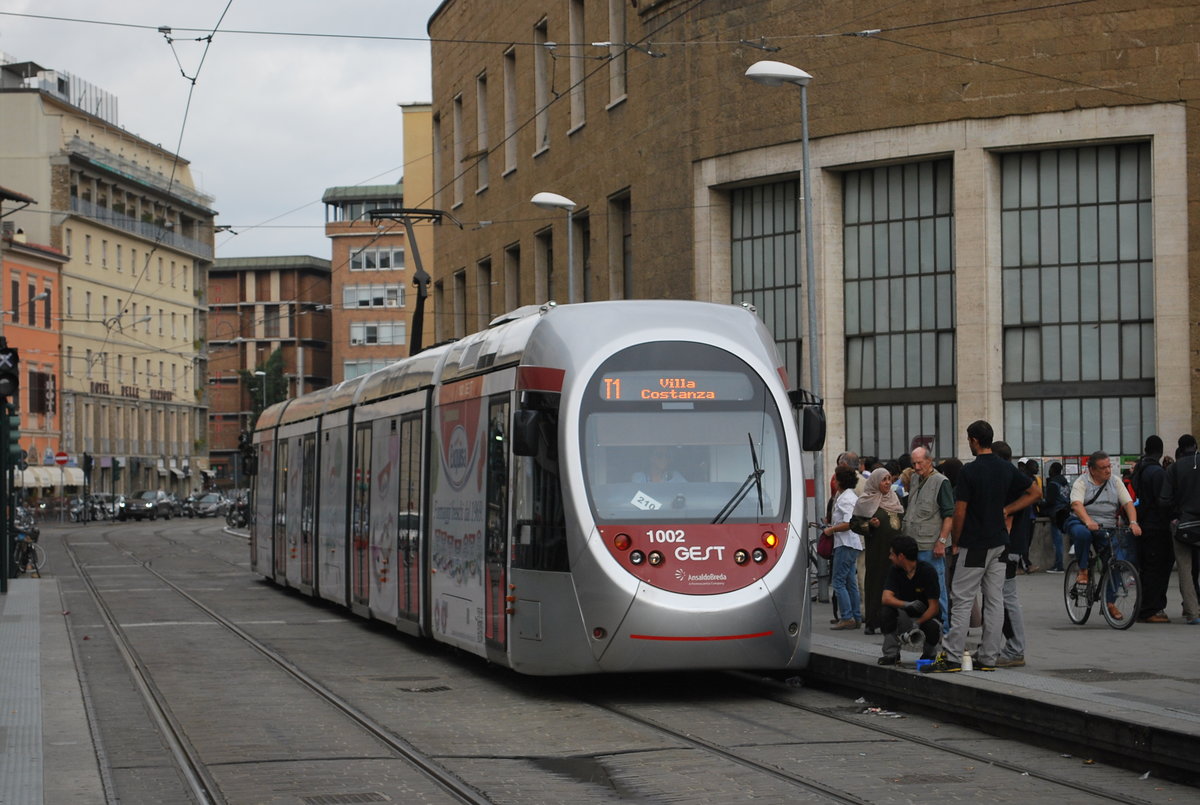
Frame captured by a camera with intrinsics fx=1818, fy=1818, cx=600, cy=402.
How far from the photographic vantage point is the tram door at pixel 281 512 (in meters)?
26.8

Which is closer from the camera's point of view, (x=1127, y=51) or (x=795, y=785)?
(x=795, y=785)

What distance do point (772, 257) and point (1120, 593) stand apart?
648 inches

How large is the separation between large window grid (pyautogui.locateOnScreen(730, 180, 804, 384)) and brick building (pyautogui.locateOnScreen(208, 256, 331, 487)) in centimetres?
9660

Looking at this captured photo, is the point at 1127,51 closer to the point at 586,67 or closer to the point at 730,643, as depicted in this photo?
the point at 586,67

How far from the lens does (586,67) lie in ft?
129

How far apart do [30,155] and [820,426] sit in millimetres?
80460

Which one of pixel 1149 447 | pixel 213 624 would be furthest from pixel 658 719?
pixel 213 624

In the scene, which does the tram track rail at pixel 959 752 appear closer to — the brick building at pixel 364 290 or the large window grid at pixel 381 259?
the brick building at pixel 364 290

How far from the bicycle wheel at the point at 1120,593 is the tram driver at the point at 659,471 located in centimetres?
542

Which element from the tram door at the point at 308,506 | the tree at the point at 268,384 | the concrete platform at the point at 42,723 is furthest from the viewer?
the tree at the point at 268,384

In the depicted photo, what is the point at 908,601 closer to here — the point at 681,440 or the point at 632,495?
the point at 681,440

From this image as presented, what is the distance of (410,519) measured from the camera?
17.7 metres

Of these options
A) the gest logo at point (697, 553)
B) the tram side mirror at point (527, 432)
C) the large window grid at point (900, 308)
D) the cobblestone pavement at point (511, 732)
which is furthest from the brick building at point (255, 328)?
the gest logo at point (697, 553)

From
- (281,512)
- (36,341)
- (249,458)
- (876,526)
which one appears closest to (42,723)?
(876,526)
